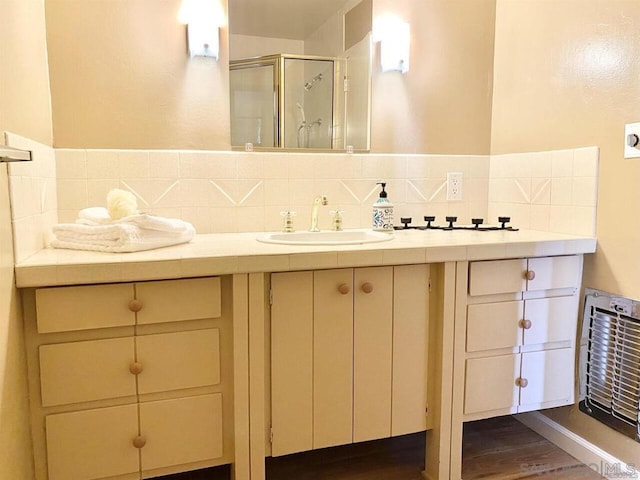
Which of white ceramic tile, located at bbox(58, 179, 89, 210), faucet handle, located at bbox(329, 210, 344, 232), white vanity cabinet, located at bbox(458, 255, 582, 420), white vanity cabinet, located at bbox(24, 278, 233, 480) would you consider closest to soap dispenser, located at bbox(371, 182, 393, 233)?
faucet handle, located at bbox(329, 210, 344, 232)

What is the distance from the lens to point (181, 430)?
1420 mm

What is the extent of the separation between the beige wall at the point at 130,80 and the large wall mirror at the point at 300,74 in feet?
0.30

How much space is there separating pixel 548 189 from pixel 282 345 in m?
1.31

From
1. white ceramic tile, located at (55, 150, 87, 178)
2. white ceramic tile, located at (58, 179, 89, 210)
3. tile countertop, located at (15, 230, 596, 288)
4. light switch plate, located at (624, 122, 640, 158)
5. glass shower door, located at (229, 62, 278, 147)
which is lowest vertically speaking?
tile countertop, located at (15, 230, 596, 288)

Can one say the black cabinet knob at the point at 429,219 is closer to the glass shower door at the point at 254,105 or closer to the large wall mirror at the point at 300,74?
the large wall mirror at the point at 300,74

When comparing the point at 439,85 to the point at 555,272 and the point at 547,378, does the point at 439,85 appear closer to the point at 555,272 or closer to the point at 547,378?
the point at 555,272

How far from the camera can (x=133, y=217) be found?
1.41 metres

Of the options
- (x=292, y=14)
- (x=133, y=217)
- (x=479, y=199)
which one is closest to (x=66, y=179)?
(x=133, y=217)

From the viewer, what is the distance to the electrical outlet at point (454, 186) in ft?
7.39

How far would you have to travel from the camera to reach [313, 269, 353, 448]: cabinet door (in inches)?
60.1

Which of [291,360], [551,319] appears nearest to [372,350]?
[291,360]

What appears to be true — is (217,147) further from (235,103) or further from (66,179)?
(66,179)

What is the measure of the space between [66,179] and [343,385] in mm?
1227

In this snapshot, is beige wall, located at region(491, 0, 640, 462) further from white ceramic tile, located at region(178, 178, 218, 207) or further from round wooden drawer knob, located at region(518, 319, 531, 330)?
white ceramic tile, located at region(178, 178, 218, 207)
